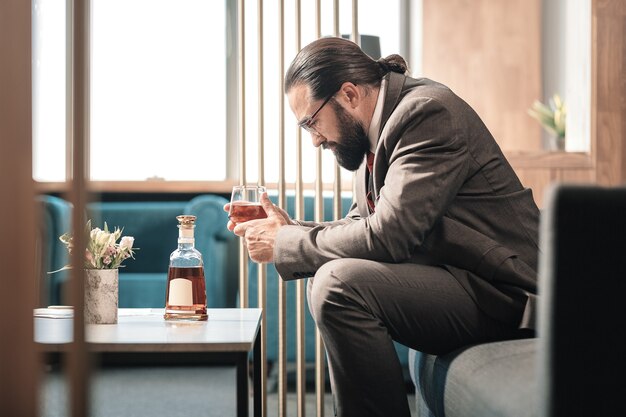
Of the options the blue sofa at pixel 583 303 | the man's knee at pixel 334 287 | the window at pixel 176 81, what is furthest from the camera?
the window at pixel 176 81

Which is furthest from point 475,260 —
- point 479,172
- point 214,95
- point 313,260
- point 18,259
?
point 214,95

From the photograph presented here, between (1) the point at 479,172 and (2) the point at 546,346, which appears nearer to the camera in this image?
(2) the point at 546,346

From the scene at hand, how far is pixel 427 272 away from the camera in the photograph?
153 centimetres

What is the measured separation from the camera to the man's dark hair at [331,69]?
1.80m

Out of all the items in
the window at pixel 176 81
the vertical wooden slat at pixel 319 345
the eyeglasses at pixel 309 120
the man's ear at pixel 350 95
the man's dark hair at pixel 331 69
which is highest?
the window at pixel 176 81

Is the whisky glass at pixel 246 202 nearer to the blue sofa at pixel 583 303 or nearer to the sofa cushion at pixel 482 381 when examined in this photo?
the sofa cushion at pixel 482 381

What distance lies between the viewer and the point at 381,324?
4.85 feet

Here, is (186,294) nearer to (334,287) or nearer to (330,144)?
(334,287)

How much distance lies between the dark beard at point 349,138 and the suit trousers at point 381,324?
394mm

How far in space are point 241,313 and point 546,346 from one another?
994mm

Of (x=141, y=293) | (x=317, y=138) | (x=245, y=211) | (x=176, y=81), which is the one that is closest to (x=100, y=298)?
(x=245, y=211)

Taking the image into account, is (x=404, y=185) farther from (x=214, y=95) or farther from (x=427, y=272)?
(x=214, y=95)

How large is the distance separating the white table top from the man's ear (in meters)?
0.50

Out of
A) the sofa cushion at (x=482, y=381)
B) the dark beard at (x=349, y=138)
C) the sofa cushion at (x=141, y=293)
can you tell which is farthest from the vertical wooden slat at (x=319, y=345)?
the sofa cushion at (x=141, y=293)
